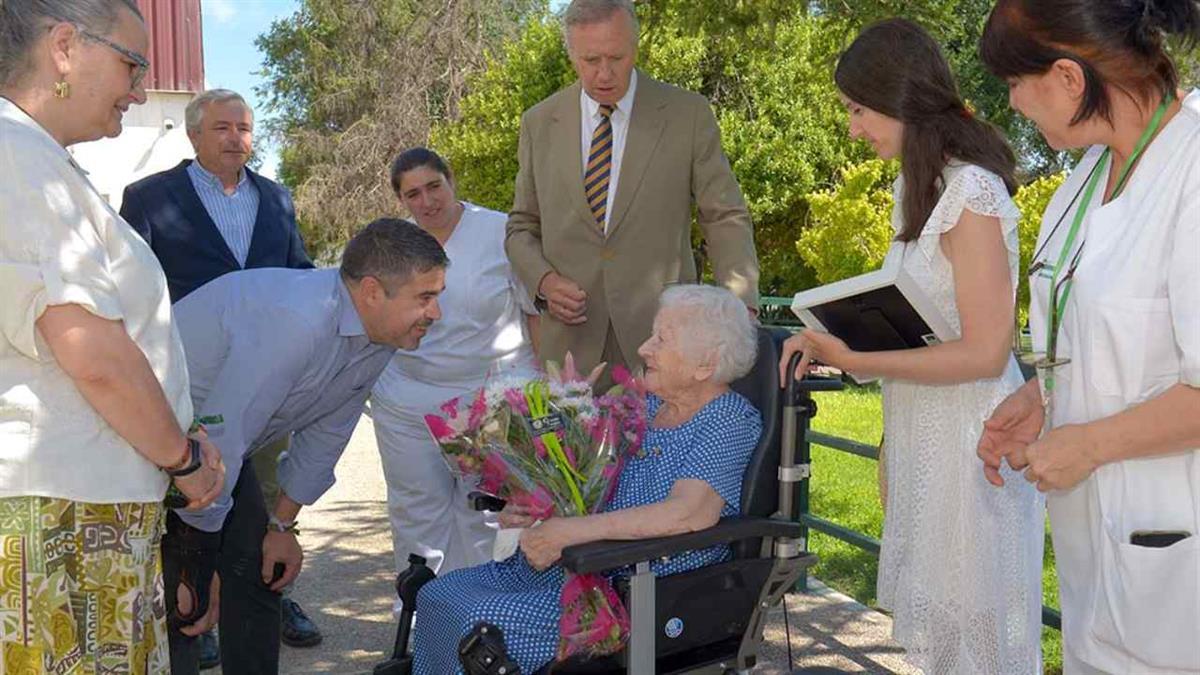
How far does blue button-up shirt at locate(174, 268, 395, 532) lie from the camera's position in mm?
3162

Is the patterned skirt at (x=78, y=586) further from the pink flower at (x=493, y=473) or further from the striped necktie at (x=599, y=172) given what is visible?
the striped necktie at (x=599, y=172)

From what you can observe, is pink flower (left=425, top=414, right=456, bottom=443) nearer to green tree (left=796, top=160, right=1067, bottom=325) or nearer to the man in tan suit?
the man in tan suit

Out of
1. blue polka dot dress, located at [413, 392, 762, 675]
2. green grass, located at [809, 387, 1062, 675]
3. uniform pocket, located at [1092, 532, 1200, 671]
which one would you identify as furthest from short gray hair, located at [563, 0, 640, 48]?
uniform pocket, located at [1092, 532, 1200, 671]

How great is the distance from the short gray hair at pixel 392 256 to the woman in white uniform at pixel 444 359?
1304mm

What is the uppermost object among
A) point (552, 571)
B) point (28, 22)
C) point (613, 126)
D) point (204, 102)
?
point (204, 102)

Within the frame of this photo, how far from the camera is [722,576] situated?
3006mm

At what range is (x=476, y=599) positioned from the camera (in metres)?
3.11

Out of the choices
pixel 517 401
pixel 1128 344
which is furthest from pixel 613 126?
pixel 1128 344

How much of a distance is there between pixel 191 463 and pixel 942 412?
5.76ft

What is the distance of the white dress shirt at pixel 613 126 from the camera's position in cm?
416

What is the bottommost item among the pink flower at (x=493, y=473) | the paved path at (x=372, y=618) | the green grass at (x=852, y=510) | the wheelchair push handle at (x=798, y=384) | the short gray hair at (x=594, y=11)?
the paved path at (x=372, y=618)

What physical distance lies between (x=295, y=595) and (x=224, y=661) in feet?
6.44

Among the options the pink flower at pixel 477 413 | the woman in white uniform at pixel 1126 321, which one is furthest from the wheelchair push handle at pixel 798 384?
the woman in white uniform at pixel 1126 321

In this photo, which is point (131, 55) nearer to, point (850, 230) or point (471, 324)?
point (471, 324)
